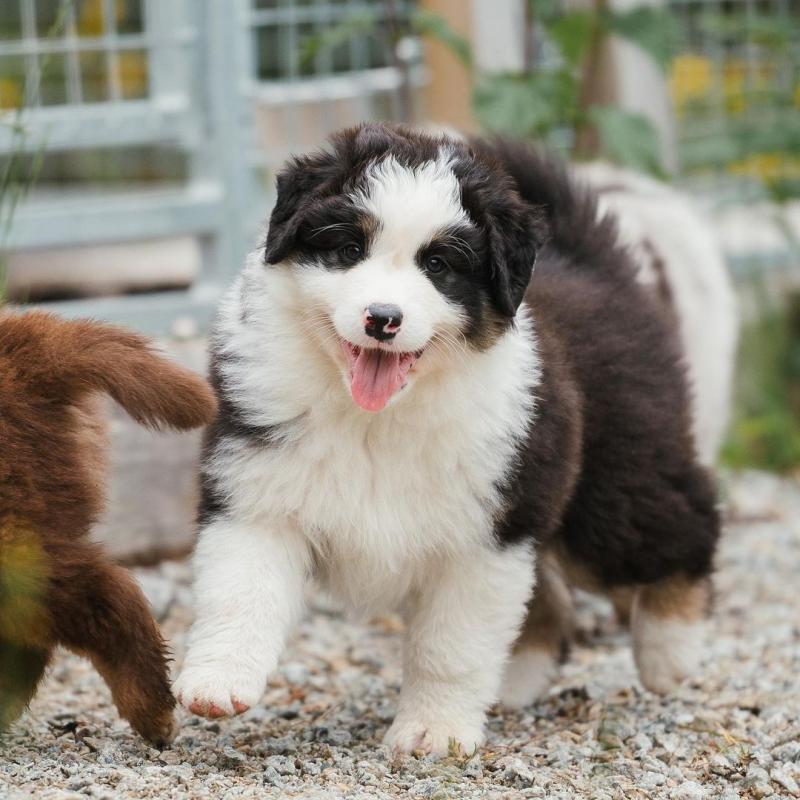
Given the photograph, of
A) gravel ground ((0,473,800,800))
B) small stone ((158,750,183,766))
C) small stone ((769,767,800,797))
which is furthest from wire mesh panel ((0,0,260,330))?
small stone ((769,767,800,797))

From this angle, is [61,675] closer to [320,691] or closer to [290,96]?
[320,691]

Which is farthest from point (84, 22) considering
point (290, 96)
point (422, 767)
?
point (422, 767)

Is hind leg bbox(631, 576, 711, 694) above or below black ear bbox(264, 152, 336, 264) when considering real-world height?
below

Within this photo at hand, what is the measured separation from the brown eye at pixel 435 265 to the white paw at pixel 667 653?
1428 mm

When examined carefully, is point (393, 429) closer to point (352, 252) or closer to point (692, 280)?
point (352, 252)

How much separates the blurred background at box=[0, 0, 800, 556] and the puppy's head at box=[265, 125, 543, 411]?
1.04 m

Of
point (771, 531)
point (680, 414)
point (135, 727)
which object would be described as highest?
point (680, 414)

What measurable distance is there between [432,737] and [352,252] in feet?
3.72

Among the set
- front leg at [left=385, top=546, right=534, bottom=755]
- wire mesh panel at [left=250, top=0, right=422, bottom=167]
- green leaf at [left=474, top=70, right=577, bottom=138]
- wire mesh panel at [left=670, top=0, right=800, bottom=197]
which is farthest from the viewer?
wire mesh panel at [left=670, top=0, right=800, bottom=197]

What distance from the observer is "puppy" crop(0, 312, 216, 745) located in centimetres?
301

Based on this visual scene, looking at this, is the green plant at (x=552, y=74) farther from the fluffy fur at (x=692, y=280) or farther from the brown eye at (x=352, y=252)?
the brown eye at (x=352, y=252)

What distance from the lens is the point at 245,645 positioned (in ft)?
10.8

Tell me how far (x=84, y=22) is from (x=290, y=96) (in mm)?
1120

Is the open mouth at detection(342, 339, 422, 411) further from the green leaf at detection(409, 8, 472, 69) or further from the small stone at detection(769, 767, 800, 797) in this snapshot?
the green leaf at detection(409, 8, 472, 69)
